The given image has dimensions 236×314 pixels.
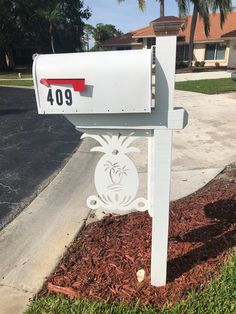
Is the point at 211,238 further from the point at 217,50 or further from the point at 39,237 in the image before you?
the point at 217,50

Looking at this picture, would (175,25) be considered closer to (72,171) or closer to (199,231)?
(199,231)

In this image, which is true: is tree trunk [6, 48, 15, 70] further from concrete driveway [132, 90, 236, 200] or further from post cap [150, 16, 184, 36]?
post cap [150, 16, 184, 36]

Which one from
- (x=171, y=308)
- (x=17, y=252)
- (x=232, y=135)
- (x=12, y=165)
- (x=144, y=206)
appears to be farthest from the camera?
(x=232, y=135)

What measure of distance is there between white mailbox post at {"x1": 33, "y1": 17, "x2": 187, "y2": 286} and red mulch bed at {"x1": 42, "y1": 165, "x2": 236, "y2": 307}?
533 mm

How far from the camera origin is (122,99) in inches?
84.4

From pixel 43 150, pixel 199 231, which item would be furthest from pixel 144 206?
pixel 43 150

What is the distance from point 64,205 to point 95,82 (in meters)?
2.26

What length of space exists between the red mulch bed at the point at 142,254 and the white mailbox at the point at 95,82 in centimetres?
136

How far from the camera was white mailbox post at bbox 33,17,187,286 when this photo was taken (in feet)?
6.88

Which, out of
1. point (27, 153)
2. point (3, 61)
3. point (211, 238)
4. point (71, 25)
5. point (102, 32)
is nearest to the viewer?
point (211, 238)

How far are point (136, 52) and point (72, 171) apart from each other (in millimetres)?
3379

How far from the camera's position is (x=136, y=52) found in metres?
2.09

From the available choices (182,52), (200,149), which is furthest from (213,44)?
(200,149)

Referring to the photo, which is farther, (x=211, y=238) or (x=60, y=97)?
(x=211, y=238)
